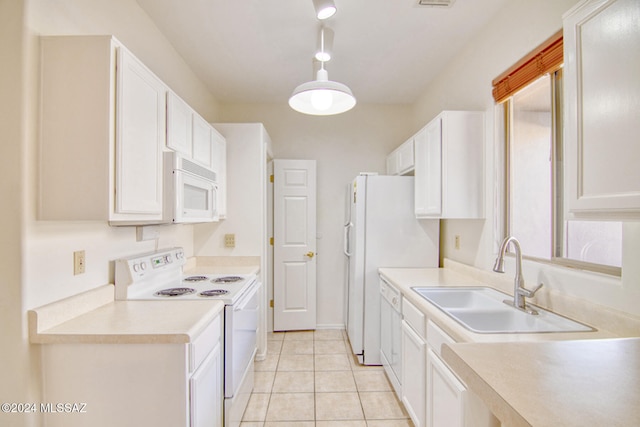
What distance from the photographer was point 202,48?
2424mm

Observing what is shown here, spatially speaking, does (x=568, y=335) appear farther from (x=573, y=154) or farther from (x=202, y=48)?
(x=202, y=48)

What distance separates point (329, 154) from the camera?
3615 millimetres

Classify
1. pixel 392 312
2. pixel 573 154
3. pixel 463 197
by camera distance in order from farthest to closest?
pixel 392 312, pixel 463 197, pixel 573 154

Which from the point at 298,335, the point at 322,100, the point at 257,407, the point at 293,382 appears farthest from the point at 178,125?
the point at 298,335

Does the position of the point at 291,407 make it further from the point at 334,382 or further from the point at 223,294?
the point at 223,294

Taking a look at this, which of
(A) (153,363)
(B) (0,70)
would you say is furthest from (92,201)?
(A) (153,363)

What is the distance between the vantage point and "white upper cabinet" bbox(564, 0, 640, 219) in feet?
2.71

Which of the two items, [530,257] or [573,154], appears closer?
[573,154]

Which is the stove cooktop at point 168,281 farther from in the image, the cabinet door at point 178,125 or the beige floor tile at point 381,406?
the beige floor tile at point 381,406

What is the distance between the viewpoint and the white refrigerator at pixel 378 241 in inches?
108

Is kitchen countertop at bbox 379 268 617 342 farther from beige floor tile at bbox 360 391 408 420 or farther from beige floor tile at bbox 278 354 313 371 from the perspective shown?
beige floor tile at bbox 278 354 313 371

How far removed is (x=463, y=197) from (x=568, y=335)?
1.15 m

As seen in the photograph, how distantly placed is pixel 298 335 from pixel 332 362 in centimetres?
72

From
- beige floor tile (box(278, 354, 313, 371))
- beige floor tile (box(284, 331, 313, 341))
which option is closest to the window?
beige floor tile (box(278, 354, 313, 371))
